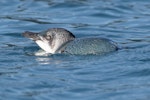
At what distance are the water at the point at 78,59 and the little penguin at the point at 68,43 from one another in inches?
5.5

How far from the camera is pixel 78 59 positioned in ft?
42.3

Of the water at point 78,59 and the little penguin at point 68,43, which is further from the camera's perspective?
the little penguin at point 68,43

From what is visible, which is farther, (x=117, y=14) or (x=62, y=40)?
(x=117, y=14)

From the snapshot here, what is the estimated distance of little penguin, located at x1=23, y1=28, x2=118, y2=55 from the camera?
13086 mm

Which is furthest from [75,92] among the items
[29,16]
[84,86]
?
[29,16]

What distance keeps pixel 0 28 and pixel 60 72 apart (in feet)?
15.1

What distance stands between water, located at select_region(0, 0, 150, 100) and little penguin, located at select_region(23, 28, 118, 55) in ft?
0.46

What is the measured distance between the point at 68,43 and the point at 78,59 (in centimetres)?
57

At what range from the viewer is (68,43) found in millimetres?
13352

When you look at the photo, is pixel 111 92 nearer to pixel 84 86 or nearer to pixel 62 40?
pixel 84 86

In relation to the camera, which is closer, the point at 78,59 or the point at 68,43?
the point at 78,59

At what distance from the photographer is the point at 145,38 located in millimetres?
15062

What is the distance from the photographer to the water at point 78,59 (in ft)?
36.3

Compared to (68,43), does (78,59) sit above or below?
below
